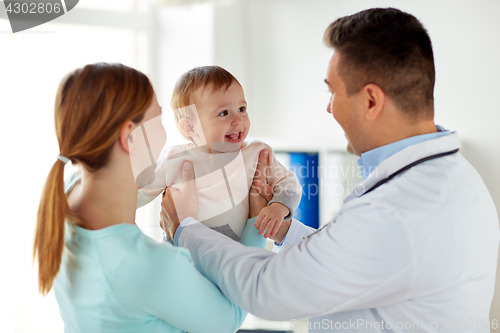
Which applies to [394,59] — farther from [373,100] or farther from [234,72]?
[234,72]

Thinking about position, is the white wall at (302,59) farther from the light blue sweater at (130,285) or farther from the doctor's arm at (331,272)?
the light blue sweater at (130,285)

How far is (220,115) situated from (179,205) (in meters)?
0.34

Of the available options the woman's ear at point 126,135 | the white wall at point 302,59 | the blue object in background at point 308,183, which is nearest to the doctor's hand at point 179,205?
the woman's ear at point 126,135

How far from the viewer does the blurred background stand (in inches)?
93.0

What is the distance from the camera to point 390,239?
35.2 inches

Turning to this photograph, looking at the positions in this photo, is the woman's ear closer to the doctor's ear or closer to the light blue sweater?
the light blue sweater

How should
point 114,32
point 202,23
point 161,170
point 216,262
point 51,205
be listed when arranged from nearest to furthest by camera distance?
point 51,205 → point 216,262 → point 161,170 → point 114,32 → point 202,23

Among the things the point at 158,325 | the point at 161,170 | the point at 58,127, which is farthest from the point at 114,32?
the point at 158,325

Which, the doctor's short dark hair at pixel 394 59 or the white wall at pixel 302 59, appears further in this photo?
the white wall at pixel 302 59

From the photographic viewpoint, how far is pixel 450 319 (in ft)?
3.12

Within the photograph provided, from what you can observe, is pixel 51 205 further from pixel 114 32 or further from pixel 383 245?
pixel 114 32

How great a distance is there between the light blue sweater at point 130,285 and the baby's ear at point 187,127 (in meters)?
0.60

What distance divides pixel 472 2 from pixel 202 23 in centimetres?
179

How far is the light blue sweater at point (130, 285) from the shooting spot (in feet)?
2.77
